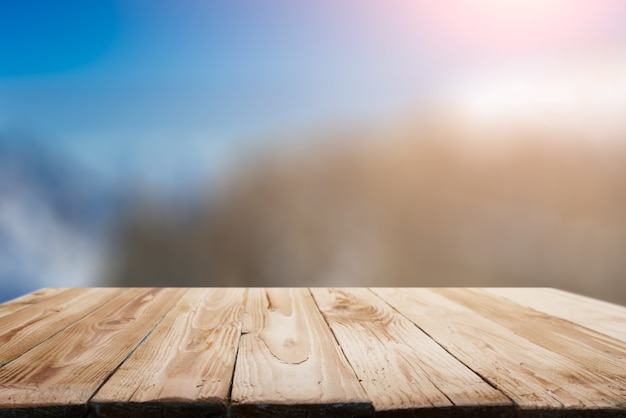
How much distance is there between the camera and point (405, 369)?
677 mm

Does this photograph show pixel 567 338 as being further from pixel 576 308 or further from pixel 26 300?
pixel 26 300

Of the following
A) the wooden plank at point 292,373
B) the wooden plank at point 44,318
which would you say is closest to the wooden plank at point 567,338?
the wooden plank at point 292,373

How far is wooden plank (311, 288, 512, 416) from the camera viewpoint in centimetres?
56

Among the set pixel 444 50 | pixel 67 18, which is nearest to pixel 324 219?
pixel 444 50

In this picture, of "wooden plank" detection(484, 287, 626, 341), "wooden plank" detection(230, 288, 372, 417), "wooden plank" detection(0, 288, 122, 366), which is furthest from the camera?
"wooden plank" detection(484, 287, 626, 341)

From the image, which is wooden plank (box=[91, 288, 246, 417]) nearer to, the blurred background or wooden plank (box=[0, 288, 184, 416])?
wooden plank (box=[0, 288, 184, 416])

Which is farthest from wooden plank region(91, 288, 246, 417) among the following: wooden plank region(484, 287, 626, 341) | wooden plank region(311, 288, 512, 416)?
wooden plank region(484, 287, 626, 341)

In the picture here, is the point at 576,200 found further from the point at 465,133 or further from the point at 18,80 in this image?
the point at 18,80

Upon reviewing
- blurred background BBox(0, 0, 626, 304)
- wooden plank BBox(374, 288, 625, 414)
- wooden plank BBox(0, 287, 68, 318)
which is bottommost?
wooden plank BBox(0, 287, 68, 318)

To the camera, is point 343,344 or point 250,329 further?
point 250,329

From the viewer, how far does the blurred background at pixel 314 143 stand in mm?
2562

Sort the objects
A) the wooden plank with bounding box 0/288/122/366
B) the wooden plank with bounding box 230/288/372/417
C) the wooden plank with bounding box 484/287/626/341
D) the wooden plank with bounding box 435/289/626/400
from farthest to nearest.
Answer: the wooden plank with bounding box 484/287/626/341, the wooden plank with bounding box 0/288/122/366, the wooden plank with bounding box 435/289/626/400, the wooden plank with bounding box 230/288/372/417

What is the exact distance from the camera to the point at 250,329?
0.92 meters

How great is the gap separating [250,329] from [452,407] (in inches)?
17.8
